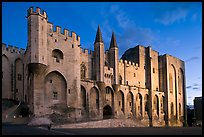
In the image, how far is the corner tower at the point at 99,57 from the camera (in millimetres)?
43281

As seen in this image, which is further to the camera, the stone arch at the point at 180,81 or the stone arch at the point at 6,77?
the stone arch at the point at 180,81

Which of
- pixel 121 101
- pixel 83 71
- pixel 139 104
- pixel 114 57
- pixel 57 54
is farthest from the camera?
pixel 139 104

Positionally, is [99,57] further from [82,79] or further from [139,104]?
[139,104]

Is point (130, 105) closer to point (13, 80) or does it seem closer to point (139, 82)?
point (139, 82)

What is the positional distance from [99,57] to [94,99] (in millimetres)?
6779

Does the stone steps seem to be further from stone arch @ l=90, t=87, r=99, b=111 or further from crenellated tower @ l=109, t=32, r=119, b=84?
crenellated tower @ l=109, t=32, r=119, b=84

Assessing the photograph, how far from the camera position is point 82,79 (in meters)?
40.8

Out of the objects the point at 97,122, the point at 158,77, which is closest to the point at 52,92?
the point at 97,122

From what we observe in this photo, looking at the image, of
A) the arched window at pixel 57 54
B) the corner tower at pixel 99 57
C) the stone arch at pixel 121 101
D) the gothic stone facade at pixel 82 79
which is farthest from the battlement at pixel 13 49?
the stone arch at pixel 121 101

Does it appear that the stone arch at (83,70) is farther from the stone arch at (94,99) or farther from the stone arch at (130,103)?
the stone arch at (130,103)

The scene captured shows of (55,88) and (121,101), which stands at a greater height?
(55,88)

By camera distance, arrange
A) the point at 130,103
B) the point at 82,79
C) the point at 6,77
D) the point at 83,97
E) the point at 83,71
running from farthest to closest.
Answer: the point at 130,103 → the point at 83,71 → the point at 83,97 → the point at 82,79 → the point at 6,77

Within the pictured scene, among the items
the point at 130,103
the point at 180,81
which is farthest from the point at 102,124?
the point at 180,81

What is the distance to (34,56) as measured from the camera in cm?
3388
